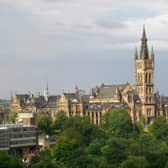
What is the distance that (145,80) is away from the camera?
627ft

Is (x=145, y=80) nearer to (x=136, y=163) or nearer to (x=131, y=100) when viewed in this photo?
(x=131, y=100)

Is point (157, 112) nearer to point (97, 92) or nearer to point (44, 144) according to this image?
point (97, 92)

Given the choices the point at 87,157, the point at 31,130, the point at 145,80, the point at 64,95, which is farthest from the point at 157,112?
the point at 87,157

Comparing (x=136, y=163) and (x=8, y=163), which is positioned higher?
(x=8, y=163)

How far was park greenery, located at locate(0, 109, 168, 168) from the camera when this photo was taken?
100688 mm

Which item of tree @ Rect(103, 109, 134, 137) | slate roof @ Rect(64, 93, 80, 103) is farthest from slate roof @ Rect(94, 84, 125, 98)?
tree @ Rect(103, 109, 134, 137)


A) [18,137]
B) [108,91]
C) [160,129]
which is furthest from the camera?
[108,91]

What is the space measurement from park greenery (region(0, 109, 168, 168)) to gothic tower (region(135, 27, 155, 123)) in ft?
59.3

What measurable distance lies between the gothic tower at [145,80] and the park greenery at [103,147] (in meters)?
18.1

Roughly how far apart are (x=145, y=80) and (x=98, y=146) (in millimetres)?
72159

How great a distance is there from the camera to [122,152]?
11231 centimetres

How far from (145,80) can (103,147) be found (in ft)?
246

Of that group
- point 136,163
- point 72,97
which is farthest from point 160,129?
point 136,163

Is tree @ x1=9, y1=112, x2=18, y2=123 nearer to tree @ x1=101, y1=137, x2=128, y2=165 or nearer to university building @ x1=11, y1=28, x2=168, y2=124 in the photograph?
university building @ x1=11, y1=28, x2=168, y2=124
